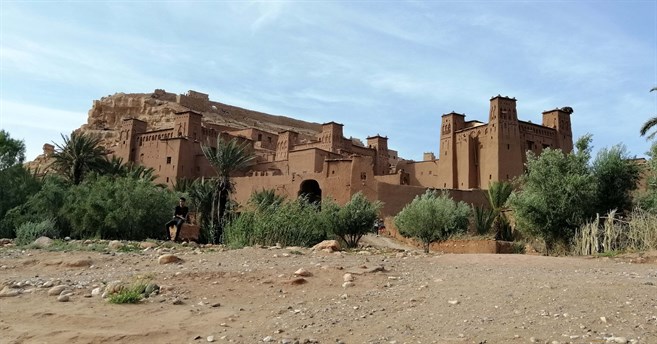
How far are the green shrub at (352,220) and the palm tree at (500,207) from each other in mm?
10542

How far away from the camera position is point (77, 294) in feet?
24.2

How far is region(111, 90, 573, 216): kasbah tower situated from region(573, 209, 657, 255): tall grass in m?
21.4

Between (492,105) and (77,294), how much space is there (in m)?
37.3

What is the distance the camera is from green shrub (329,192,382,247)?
20.0 metres

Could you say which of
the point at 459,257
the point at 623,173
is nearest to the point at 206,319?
the point at 459,257

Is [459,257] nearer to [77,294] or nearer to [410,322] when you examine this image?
[410,322]

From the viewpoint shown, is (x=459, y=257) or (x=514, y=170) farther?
(x=514, y=170)

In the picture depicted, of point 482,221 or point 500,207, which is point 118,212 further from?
point 500,207

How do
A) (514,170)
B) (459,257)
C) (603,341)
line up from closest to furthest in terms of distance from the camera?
(603,341) → (459,257) → (514,170)

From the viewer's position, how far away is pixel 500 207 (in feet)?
110

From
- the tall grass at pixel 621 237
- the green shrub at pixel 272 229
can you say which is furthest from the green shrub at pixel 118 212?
the tall grass at pixel 621 237

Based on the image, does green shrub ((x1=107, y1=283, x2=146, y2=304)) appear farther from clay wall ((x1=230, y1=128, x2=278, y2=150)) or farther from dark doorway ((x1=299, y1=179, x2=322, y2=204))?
clay wall ((x1=230, y1=128, x2=278, y2=150))

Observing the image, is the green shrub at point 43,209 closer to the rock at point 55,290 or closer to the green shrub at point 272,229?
the green shrub at point 272,229

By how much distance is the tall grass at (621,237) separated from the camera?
12.2 m
